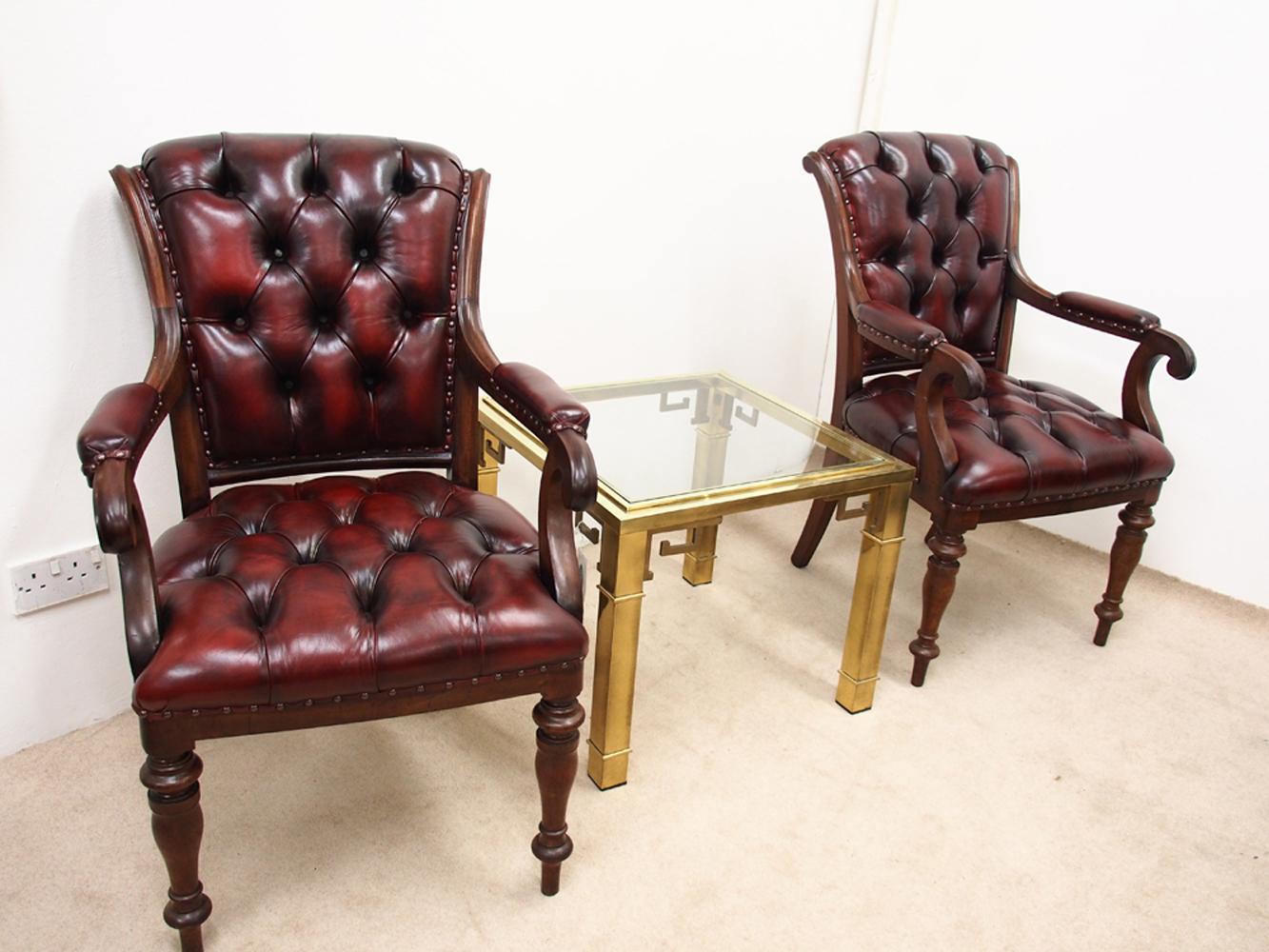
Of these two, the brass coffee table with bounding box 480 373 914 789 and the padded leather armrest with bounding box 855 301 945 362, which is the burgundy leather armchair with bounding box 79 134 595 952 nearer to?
the brass coffee table with bounding box 480 373 914 789

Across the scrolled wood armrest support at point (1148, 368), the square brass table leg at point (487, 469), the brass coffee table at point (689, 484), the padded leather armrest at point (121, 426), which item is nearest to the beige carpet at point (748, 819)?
the brass coffee table at point (689, 484)

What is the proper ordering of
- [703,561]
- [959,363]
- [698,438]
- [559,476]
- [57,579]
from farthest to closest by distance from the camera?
[703,561] → [698,438] → [959,363] → [57,579] → [559,476]

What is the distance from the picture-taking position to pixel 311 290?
165 centimetres

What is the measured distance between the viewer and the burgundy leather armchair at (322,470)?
1257 millimetres

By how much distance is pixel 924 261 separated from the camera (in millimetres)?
2281

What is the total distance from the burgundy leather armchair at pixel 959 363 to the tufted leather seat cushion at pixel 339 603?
902 millimetres

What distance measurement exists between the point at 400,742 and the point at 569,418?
0.82 metres

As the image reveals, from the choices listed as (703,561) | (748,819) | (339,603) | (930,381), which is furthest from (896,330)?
(339,603)

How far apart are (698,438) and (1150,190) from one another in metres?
1.42

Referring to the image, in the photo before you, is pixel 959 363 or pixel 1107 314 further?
pixel 1107 314

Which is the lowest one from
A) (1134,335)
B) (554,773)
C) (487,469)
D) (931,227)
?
(554,773)

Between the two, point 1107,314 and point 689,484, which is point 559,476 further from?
point 1107,314

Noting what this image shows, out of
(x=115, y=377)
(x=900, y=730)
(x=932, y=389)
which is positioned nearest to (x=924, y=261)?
(x=932, y=389)

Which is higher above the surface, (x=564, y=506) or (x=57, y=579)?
(x=564, y=506)
